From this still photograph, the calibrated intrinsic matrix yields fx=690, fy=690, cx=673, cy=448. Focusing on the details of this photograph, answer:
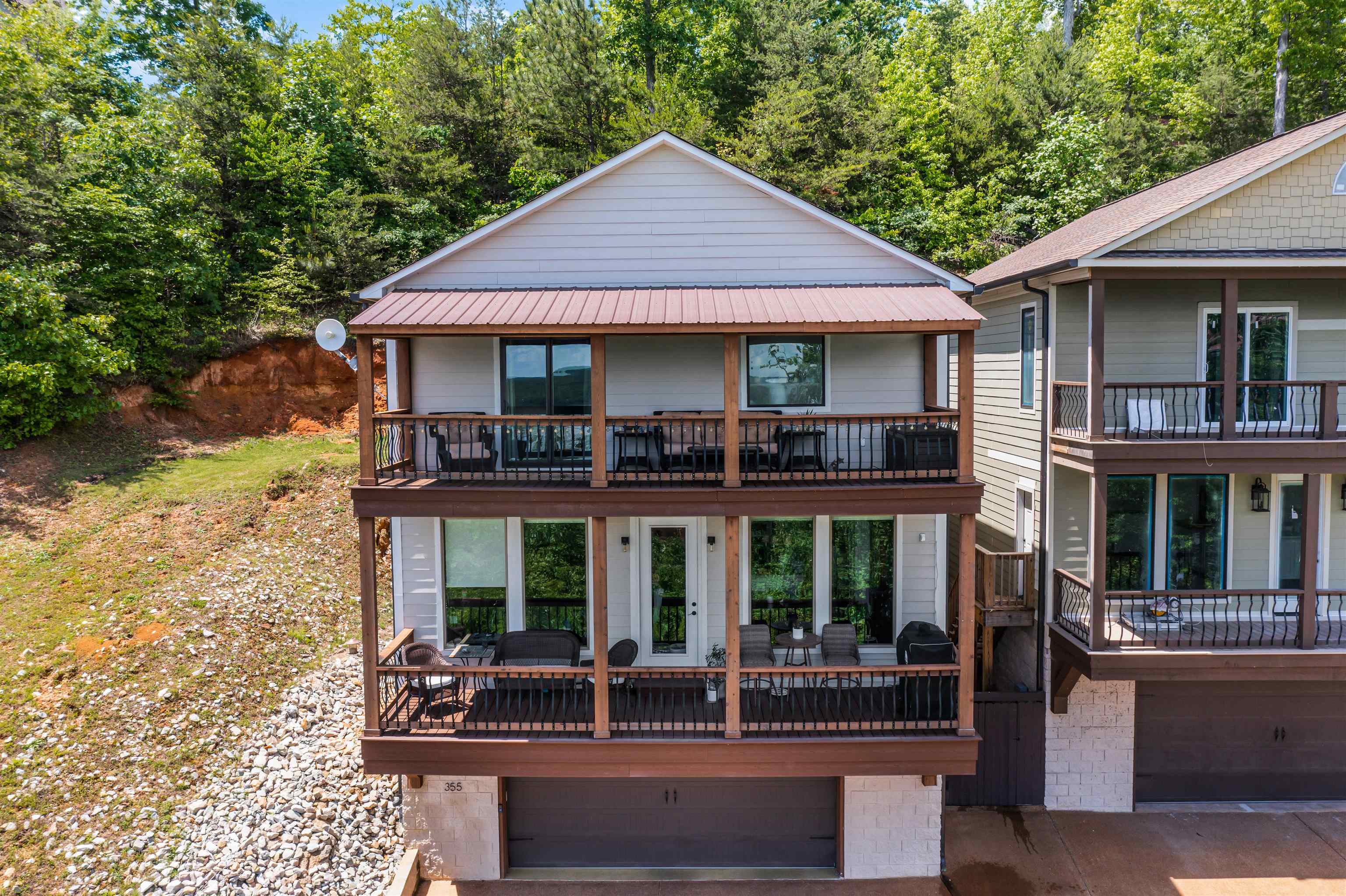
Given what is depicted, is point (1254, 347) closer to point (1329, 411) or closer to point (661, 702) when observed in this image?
point (1329, 411)

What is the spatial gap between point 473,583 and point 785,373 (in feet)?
18.8

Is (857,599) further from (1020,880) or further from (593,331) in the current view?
(593,331)

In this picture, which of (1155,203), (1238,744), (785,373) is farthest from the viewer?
(1155,203)

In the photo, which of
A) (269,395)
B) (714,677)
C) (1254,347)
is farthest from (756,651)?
(269,395)

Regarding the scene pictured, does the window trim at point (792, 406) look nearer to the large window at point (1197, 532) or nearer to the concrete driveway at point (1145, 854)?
the large window at point (1197, 532)

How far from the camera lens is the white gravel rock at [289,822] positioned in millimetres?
9023

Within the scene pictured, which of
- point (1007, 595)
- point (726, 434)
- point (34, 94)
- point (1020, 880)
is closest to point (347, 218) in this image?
point (34, 94)

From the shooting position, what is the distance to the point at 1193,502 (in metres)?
10.9

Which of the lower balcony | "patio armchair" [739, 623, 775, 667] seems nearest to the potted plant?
"patio armchair" [739, 623, 775, 667]

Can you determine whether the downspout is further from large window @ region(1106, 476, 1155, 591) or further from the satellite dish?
the satellite dish

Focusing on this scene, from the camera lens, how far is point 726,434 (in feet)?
27.6

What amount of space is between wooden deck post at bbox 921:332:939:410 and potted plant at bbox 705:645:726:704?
15.7ft

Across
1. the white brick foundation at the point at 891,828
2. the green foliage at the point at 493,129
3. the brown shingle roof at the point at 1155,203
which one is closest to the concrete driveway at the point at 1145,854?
the white brick foundation at the point at 891,828

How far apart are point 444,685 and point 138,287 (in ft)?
48.9
